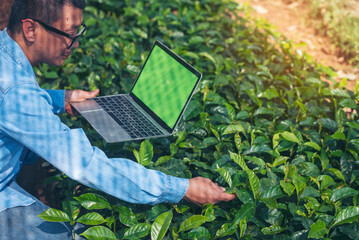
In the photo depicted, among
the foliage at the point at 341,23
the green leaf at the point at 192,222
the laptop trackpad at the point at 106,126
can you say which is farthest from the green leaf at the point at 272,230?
the foliage at the point at 341,23

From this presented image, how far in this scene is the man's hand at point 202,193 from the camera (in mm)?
2176

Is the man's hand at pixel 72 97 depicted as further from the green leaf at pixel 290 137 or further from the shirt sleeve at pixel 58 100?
the green leaf at pixel 290 137

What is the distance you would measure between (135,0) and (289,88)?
220 cm

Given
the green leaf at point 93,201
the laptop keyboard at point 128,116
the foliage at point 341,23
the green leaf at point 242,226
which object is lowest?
the green leaf at point 93,201

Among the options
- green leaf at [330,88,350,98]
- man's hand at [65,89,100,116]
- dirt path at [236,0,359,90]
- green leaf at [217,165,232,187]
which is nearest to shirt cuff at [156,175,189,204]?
green leaf at [217,165,232,187]

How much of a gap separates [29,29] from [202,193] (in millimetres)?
1356

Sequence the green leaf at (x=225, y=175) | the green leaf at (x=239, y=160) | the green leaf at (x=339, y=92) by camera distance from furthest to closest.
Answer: the green leaf at (x=339, y=92) → the green leaf at (x=239, y=160) → the green leaf at (x=225, y=175)

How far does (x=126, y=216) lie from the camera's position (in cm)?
218

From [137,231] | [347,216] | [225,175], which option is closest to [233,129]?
[225,175]

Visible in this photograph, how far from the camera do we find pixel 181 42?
3.98m

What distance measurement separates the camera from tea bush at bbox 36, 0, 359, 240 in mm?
2160

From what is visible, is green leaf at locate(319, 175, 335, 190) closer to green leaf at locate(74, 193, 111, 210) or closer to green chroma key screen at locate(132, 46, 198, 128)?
green chroma key screen at locate(132, 46, 198, 128)

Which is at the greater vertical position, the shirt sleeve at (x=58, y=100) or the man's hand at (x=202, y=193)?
the man's hand at (x=202, y=193)

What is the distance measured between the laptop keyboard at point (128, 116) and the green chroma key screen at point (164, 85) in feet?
0.32
